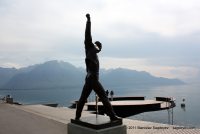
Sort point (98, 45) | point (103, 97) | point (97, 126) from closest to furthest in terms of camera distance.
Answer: point (97, 126)
point (103, 97)
point (98, 45)

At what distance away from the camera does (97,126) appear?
8164 millimetres

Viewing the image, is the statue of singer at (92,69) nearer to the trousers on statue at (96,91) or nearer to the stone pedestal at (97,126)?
the trousers on statue at (96,91)

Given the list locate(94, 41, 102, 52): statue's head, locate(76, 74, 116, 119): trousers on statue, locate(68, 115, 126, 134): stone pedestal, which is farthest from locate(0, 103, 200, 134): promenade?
locate(94, 41, 102, 52): statue's head

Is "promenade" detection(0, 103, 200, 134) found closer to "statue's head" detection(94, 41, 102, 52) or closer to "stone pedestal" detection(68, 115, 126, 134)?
"stone pedestal" detection(68, 115, 126, 134)

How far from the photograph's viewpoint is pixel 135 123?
44.1 ft

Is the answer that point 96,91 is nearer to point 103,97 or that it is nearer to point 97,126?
point 103,97

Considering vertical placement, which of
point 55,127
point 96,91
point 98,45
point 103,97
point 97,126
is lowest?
point 55,127

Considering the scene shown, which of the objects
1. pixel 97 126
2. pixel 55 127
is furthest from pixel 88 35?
pixel 55 127

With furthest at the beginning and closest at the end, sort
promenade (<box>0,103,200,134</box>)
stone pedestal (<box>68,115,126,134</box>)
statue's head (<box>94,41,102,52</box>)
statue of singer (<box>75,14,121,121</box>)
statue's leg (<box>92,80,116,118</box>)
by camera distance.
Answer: promenade (<box>0,103,200,134</box>) → statue's head (<box>94,41,102,52</box>) → statue of singer (<box>75,14,121,121</box>) → statue's leg (<box>92,80,116,118</box>) → stone pedestal (<box>68,115,126,134</box>)

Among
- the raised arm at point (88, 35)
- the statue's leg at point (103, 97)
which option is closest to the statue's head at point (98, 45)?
the raised arm at point (88, 35)

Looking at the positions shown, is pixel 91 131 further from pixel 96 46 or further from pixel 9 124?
pixel 9 124

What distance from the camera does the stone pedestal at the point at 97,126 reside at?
322 inches

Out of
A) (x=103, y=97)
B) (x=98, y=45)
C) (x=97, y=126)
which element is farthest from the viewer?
(x=98, y=45)

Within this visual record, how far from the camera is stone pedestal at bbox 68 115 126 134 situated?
8188 mm
